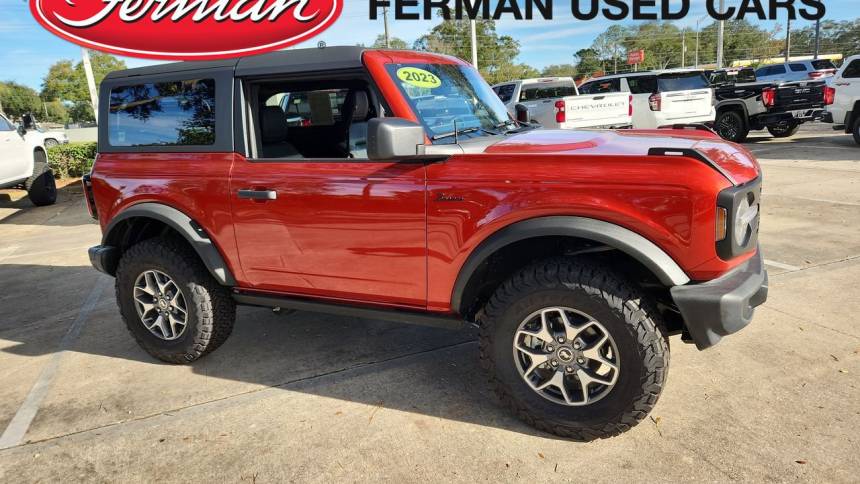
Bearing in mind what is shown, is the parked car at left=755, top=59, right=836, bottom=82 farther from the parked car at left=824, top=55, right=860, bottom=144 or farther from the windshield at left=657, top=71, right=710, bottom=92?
the windshield at left=657, top=71, right=710, bottom=92

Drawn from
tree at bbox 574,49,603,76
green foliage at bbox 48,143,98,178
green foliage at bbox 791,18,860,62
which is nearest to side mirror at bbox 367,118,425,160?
green foliage at bbox 48,143,98,178

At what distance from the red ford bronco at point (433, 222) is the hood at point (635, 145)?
0.02 meters

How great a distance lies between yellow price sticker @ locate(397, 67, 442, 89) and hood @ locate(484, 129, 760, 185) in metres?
0.53

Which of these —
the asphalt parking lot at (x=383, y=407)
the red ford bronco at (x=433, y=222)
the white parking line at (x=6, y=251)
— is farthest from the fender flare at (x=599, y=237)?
the white parking line at (x=6, y=251)

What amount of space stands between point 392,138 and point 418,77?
0.77 metres

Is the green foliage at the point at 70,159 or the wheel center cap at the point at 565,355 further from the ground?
the green foliage at the point at 70,159

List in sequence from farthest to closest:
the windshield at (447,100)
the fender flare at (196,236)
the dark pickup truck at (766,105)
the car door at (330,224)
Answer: the dark pickup truck at (766,105) → the fender flare at (196,236) → the windshield at (447,100) → the car door at (330,224)

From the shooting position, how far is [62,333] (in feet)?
15.0

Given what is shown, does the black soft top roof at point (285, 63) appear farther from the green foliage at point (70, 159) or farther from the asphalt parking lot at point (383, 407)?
the green foliage at point (70, 159)

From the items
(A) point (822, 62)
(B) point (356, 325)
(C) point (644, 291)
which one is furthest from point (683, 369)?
(A) point (822, 62)

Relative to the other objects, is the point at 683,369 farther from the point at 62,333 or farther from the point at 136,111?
the point at 62,333

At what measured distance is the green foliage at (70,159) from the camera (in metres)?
15.1

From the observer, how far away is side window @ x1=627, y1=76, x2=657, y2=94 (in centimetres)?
1309

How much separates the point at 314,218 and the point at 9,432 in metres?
1.98
